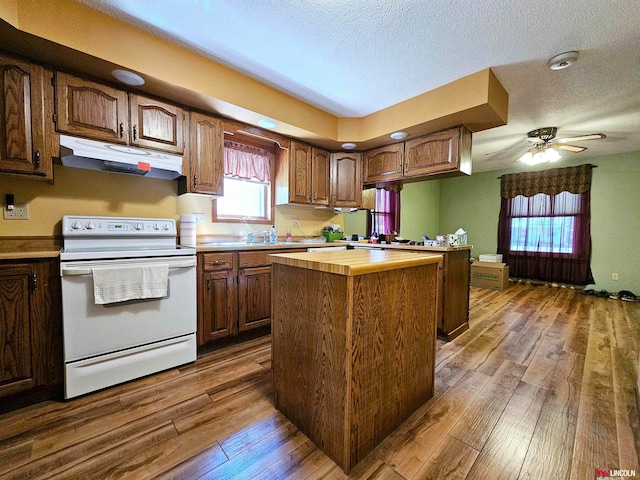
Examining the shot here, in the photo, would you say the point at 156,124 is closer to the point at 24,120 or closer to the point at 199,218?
the point at 24,120

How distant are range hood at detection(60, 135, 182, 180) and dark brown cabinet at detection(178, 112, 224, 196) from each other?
128 millimetres

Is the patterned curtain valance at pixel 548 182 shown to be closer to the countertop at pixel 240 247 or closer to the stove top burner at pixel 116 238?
the countertop at pixel 240 247

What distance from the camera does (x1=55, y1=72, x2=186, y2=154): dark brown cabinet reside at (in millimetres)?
1801

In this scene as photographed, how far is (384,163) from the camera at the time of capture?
11.2 ft

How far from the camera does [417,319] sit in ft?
5.10

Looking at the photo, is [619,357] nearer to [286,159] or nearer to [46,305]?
[286,159]

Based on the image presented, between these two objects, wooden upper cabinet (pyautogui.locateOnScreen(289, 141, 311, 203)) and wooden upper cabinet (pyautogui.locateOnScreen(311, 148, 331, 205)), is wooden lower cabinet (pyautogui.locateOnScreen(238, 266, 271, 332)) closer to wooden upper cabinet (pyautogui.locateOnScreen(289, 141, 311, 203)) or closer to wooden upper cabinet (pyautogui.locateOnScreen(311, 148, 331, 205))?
wooden upper cabinet (pyautogui.locateOnScreen(289, 141, 311, 203))

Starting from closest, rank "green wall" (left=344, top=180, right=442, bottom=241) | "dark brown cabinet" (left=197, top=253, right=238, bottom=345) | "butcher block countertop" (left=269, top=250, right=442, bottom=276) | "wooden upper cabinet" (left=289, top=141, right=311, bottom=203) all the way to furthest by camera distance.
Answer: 1. "butcher block countertop" (left=269, top=250, right=442, bottom=276)
2. "dark brown cabinet" (left=197, top=253, right=238, bottom=345)
3. "wooden upper cabinet" (left=289, top=141, right=311, bottom=203)
4. "green wall" (left=344, top=180, right=442, bottom=241)

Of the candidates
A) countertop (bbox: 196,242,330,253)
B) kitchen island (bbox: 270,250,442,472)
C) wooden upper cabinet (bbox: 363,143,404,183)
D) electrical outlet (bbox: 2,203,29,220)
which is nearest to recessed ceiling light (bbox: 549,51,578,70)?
wooden upper cabinet (bbox: 363,143,404,183)

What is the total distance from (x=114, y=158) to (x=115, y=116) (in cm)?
35

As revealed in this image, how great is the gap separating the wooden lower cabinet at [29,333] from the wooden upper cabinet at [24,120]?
652 mm

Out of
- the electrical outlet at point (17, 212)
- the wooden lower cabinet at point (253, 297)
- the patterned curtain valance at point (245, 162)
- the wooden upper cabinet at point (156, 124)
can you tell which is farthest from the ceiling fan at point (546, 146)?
the electrical outlet at point (17, 212)

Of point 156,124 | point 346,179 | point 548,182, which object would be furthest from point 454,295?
point 548,182

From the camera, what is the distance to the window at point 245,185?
2.99 m
